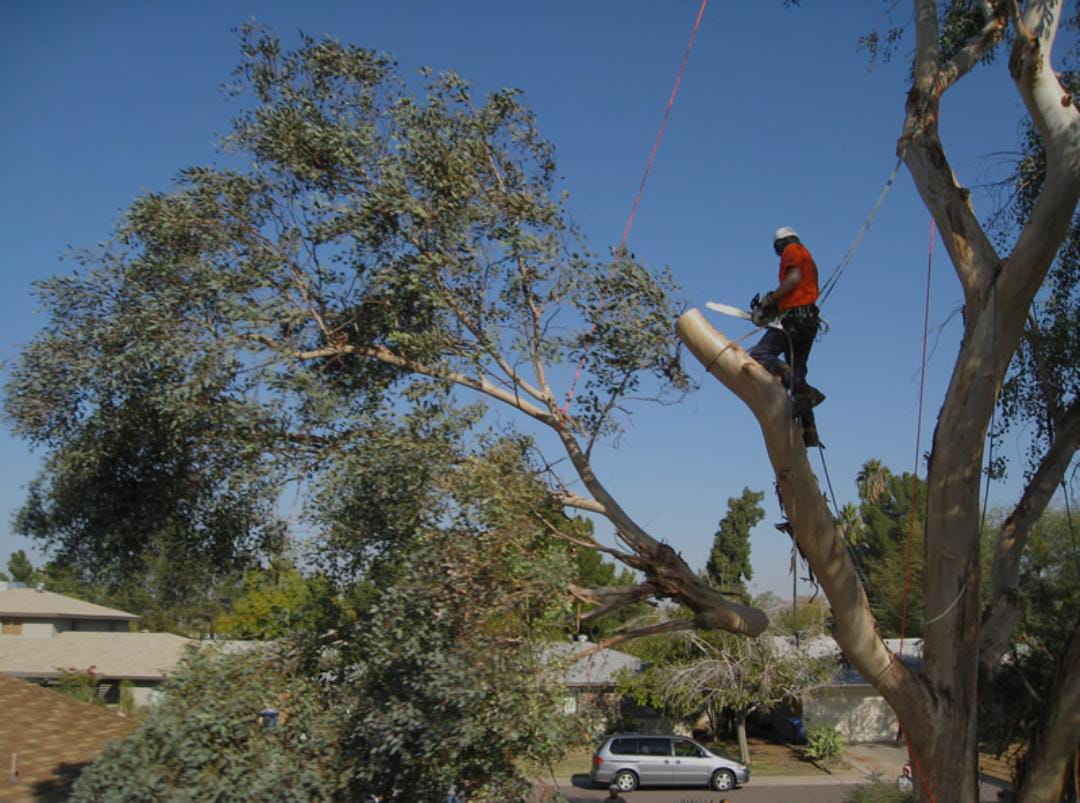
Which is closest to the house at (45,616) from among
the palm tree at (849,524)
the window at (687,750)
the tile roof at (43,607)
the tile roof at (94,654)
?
the tile roof at (43,607)

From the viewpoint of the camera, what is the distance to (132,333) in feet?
30.2

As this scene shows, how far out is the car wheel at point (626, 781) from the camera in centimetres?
2734

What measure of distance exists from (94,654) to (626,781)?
1657 cm

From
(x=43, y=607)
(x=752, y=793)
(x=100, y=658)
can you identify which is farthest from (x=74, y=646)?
(x=752, y=793)

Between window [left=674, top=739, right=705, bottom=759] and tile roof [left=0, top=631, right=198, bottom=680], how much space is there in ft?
47.8

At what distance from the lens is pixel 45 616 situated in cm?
3241

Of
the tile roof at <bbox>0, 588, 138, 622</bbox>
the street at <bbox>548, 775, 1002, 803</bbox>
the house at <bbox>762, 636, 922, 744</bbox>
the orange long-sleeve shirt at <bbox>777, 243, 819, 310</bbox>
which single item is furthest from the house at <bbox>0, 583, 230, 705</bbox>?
the orange long-sleeve shirt at <bbox>777, 243, 819, 310</bbox>

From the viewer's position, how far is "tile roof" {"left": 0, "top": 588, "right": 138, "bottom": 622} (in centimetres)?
3181

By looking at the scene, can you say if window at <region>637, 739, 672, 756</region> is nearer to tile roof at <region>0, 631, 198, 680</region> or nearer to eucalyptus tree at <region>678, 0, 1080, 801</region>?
tile roof at <region>0, 631, 198, 680</region>

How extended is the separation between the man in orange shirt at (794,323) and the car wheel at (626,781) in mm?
22612

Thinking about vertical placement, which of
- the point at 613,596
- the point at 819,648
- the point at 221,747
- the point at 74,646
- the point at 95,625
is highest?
the point at 819,648

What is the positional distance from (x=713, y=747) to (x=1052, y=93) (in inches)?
1202

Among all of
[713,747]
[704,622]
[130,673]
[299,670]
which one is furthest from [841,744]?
[299,670]

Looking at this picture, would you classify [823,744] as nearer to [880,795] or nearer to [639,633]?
[880,795]
